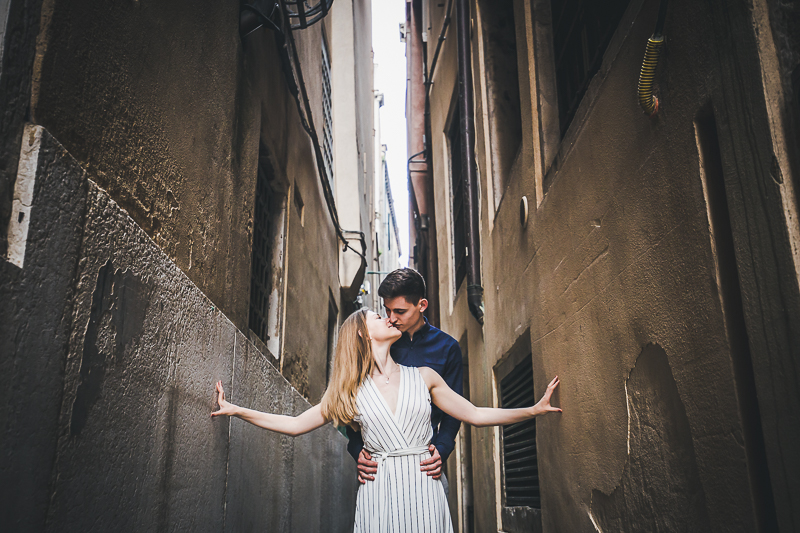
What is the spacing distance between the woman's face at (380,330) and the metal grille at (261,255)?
2014 millimetres

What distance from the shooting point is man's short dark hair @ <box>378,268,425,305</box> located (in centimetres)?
316

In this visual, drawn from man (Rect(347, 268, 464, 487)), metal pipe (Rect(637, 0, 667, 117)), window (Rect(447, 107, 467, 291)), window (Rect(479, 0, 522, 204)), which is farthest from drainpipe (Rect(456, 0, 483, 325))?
metal pipe (Rect(637, 0, 667, 117))

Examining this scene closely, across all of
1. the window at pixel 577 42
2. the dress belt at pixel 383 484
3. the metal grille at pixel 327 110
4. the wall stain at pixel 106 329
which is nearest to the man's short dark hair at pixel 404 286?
the dress belt at pixel 383 484

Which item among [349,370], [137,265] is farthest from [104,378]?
[349,370]

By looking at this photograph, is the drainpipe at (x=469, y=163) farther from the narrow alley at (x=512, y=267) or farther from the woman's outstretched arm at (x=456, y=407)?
the woman's outstretched arm at (x=456, y=407)

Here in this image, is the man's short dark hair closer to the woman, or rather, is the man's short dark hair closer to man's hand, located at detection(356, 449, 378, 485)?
the woman

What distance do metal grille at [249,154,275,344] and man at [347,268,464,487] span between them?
1.71m

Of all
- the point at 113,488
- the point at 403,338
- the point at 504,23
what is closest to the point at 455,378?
the point at 403,338

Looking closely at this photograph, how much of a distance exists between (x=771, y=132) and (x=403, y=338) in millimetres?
2147

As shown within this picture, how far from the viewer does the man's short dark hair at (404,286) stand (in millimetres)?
3158

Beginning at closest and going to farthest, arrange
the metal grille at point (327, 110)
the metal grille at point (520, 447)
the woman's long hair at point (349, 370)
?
the woman's long hair at point (349, 370)
the metal grille at point (520, 447)
the metal grille at point (327, 110)

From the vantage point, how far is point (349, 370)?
8.86 feet

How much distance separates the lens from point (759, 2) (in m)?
1.67

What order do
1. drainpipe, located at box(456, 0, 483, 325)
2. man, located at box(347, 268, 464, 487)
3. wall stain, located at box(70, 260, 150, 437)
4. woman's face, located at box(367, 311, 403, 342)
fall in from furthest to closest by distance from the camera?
drainpipe, located at box(456, 0, 483, 325), man, located at box(347, 268, 464, 487), woman's face, located at box(367, 311, 403, 342), wall stain, located at box(70, 260, 150, 437)
